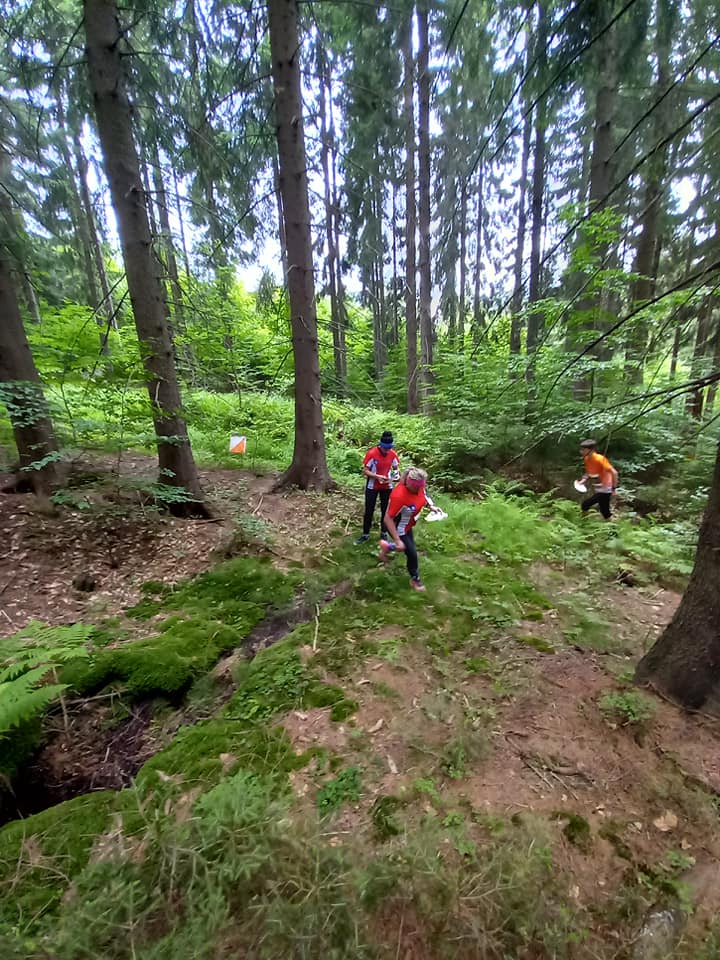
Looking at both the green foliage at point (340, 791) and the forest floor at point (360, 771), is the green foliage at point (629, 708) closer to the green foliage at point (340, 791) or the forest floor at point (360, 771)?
the forest floor at point (360, 771)

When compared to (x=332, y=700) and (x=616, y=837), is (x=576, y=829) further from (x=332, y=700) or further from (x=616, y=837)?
(x=332, y=700)

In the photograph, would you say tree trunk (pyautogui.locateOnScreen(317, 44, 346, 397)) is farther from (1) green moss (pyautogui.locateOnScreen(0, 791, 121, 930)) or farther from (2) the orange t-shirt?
(1) green moss (pyautogui.locateOnScreen(0, 791, 121, 930))

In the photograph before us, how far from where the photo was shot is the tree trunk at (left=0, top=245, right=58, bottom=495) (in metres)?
5.38

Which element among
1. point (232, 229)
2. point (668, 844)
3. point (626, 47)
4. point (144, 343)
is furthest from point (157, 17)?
point (668, 844)

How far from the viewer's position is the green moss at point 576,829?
7.09 feet

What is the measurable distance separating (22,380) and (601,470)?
821cm

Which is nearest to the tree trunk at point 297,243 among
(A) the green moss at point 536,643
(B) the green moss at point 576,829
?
(A) the green moss at point 536,643

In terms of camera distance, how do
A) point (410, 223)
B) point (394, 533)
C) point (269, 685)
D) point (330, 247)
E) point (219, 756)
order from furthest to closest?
point (410, 223)
point (330, 247)
point (394, 533)
point (269, 685)
point (219, 756)

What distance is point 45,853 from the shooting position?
2057 millimetres

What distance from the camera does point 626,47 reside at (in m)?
3.60

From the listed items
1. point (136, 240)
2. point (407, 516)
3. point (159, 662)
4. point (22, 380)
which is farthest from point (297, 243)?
point (159, 662)

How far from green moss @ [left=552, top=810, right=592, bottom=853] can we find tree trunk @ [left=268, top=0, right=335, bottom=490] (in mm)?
5700

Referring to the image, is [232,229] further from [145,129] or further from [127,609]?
[127,609]

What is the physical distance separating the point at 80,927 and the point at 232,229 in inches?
300
